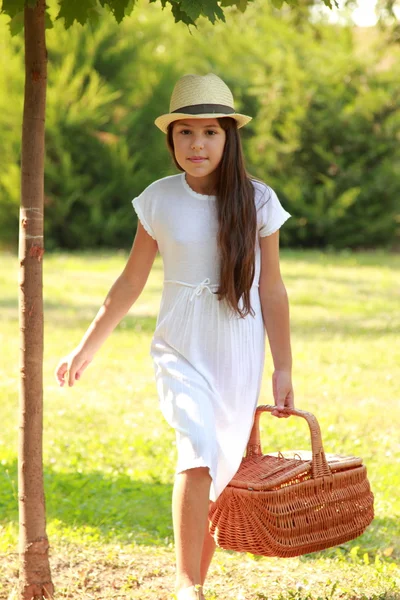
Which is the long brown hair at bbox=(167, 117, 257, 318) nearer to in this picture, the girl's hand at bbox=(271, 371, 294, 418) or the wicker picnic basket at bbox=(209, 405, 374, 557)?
the girl's hand at bbox=(271, 371, 294, 418)

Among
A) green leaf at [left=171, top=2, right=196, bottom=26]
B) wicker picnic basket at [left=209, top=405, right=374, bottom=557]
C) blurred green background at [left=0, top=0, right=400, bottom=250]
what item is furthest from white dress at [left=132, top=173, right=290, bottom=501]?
blurred green background at [left=0, top=0, right=400, bottom=250]

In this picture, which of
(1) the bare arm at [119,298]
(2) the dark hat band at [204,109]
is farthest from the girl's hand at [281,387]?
(2) the dark hat band at [204,109]

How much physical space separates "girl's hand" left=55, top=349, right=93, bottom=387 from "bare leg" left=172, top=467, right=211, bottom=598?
60 centimetres

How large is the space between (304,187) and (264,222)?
54.5ft

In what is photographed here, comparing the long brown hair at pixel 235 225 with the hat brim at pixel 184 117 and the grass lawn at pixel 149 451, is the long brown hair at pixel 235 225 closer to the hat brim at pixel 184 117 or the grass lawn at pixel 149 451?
the hat brim at pixel 184 117

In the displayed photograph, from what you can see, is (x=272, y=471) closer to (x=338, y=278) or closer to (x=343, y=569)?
(x=343, y=569)

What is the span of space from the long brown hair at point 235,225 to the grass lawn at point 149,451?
1.10 metres

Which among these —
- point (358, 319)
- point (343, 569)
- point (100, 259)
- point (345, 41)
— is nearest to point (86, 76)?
point (100, 259)

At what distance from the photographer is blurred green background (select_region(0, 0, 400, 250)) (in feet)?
60.8

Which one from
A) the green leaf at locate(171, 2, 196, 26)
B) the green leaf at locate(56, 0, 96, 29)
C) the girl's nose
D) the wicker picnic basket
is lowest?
the wicker picnic basket

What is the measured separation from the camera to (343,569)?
3844 mm

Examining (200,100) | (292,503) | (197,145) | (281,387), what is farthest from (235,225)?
(292,503)

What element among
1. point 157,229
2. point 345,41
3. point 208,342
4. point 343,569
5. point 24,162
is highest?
point 345,41

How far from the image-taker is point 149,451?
5.59m
